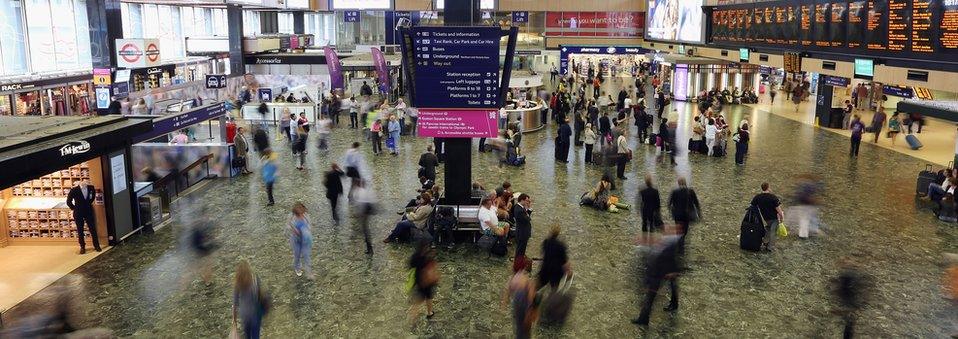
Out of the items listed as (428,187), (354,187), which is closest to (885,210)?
(428,187)

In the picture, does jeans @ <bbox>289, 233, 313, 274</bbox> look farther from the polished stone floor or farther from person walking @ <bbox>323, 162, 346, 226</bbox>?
person walking @ <bbox>323, 162, 346, 226</bbox>

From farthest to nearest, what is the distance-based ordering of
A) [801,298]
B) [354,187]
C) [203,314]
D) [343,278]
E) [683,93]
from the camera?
[683,93] → [354,187] → [343,278] → [801,298] → [203,314]

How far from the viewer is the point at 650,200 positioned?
Result: 40.2ft

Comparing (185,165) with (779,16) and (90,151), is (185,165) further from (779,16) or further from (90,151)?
(779,16)

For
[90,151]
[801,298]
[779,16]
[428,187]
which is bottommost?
[801,298]

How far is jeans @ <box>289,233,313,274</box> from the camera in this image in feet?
33.1

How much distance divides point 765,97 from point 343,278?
3564 cm

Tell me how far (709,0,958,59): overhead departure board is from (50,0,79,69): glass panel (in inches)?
1007

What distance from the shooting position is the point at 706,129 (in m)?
21.1

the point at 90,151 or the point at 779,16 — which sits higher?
the point at 779,16

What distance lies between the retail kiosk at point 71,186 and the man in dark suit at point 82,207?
0.36 m

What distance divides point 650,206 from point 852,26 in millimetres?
11327

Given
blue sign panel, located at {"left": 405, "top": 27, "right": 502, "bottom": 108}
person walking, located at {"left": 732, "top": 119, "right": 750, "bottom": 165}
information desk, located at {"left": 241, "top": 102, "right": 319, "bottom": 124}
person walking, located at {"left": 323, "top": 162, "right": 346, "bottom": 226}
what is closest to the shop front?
information desk, located at {"left": 241, "top": 102, "right": 319, "bottom": 124}

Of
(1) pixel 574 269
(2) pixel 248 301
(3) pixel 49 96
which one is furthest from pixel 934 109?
(3) pixel 49 96
